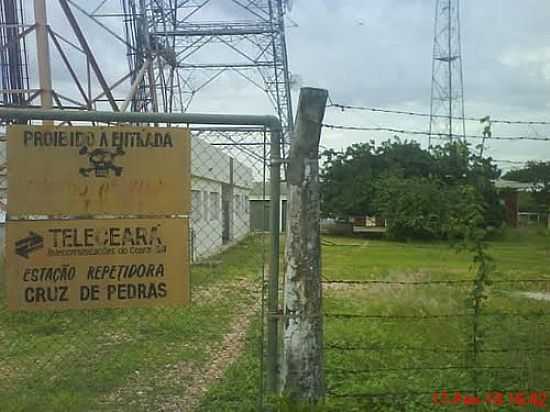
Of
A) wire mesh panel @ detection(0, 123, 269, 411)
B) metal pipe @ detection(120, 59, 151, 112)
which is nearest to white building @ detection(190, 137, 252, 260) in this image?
metal pipe @ detection(120, 59, 151, 112)

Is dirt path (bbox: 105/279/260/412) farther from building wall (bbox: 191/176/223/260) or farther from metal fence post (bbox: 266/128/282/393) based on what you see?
building wall (bbox: 191/176/223/260)

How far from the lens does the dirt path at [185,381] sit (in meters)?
4.82

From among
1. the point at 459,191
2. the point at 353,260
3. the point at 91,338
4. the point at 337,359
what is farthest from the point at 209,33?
the point at 459,191

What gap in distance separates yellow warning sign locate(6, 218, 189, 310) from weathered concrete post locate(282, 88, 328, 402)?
65 cm

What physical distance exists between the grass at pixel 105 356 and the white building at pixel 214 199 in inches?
143

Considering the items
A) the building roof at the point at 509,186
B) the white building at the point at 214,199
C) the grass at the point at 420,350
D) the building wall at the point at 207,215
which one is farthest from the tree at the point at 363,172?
the grass at the point at 420,350

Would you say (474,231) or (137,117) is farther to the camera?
(474,231)

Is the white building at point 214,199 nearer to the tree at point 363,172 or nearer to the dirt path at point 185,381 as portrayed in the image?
the dirt path at point 185,381

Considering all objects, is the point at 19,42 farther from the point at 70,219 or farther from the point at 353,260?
the point at 353,260

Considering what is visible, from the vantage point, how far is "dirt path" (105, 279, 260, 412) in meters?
4.82

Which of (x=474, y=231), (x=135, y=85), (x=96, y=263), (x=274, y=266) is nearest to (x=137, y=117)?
(x=96, y=263)

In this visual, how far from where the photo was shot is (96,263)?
355 cm

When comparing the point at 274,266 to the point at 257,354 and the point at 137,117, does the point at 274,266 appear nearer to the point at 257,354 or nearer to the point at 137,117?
the point at 137,117

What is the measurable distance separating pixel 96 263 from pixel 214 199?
16.8 m
